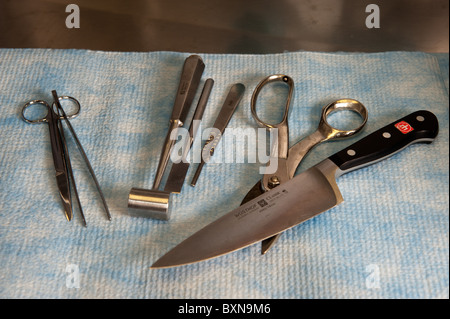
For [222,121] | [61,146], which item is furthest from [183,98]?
[61,146]

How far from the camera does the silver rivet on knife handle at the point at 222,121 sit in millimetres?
664

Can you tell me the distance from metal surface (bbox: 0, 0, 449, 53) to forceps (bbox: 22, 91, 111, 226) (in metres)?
0.19

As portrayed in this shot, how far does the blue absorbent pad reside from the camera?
22.9 inches

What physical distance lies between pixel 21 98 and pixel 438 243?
0.54 m

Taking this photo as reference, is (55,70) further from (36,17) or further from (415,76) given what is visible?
(415,76)

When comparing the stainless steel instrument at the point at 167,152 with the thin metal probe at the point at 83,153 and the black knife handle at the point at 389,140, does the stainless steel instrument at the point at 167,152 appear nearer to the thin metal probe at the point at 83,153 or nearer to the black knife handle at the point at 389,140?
the thin metal probe at the point at 83,153

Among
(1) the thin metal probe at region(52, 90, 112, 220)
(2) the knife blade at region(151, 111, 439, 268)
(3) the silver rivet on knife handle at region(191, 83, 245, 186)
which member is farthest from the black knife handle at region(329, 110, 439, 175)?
(1) the thin metal probe at region(52, 90, 112, 220)

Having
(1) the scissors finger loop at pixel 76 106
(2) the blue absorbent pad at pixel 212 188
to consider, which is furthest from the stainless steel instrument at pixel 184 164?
(1) the scissors finger loop at pixel 76 106

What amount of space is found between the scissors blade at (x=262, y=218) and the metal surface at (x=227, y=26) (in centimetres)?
34

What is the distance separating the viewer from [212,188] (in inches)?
25.6

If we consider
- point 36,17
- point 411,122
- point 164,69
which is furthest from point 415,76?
point 36,17

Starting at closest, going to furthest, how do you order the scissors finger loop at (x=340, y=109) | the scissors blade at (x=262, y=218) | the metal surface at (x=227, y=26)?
the scissors blade at (x=262, y=218), the scissors finger loop at (x=340, y=109), the metal surface at (x=227, y=26)

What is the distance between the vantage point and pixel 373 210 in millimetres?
624

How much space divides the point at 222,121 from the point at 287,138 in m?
0.09
